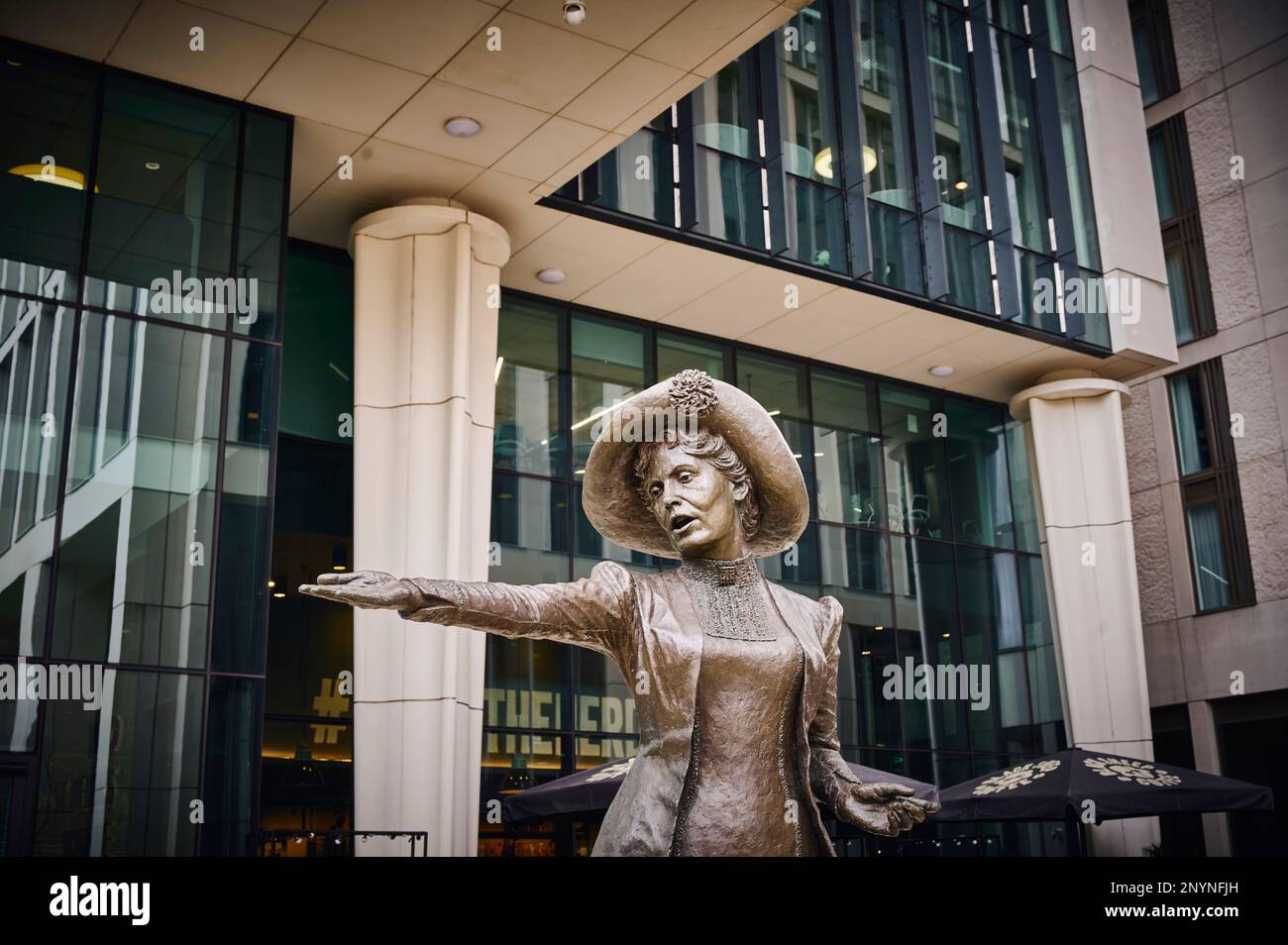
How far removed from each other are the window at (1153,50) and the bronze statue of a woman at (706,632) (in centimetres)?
Answer: 2198

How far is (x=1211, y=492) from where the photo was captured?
2095cm

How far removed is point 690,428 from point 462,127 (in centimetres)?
856

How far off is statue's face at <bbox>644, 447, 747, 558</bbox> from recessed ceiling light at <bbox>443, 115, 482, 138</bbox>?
8461mm

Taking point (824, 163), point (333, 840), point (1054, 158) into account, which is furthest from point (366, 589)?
point (1054, 158)

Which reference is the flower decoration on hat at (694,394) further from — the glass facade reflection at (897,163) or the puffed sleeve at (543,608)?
the glass facade reflection at (897,163)

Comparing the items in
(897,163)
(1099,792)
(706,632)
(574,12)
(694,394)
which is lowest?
(1099,792)

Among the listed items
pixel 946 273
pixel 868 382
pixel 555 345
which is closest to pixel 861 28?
pixel 946 273

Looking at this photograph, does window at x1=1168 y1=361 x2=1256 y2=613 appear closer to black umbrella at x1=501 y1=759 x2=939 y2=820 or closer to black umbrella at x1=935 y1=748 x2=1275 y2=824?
black umbrella at x1=935 y1=748 x2=1275 y2=824

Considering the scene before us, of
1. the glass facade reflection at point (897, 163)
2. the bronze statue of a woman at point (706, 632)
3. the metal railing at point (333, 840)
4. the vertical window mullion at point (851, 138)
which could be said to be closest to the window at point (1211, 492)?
the glass facade reflection at point (897, 163)

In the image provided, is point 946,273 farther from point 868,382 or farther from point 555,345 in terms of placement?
point 555,345

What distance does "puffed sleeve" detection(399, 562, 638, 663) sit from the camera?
2.89 metres

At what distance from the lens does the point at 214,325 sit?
35.1 ft

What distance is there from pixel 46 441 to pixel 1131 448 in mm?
18046

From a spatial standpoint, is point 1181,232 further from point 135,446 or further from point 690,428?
point 690,428
